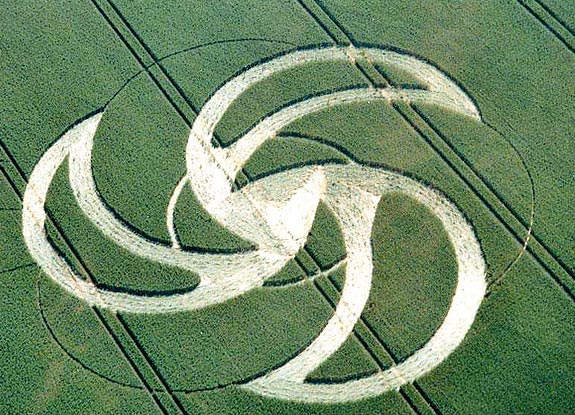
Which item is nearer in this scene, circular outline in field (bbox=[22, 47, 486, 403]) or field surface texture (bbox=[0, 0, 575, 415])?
field surface texture (bbox=[0, 0, 575, 415])

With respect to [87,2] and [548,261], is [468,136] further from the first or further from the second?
[87,2]

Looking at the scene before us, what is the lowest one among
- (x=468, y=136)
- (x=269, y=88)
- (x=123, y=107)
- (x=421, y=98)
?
(x=468, y=136)

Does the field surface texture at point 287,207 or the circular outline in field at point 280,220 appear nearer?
the field surface texture at point 287,207

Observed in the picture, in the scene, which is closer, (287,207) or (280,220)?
(280,220)

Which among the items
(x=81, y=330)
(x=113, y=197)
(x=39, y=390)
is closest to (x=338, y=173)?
(x=113, y=197)
